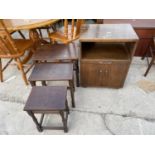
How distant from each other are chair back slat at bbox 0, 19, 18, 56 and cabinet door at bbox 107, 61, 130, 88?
1170 mm

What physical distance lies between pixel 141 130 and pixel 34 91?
116 cm

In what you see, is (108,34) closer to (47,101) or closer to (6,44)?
(47,101)

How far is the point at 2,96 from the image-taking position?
174 cm

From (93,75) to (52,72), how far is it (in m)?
0.52

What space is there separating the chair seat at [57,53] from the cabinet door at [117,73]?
0.43m

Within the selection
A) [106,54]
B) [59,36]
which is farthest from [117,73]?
[59,36]

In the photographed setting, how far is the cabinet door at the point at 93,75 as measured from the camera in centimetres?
149

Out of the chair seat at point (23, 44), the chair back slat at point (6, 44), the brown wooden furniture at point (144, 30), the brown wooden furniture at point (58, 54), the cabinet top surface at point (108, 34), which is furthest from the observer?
the brown wooden furniture at point (144, 30)

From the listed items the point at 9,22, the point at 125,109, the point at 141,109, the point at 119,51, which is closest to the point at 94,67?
the point at 119,51

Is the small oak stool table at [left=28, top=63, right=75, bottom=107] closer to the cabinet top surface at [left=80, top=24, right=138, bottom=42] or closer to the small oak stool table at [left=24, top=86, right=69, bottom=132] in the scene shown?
the small oak stool table at [left=24, top=86, right=69, bottom=132]

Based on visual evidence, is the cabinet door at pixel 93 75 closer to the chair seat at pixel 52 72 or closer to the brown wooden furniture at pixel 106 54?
the brown wooden furniture at pixel 106 54

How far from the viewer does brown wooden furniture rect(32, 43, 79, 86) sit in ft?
4.86

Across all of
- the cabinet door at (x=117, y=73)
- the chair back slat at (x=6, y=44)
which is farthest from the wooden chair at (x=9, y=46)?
the cabinet door at (x=117, y=73)

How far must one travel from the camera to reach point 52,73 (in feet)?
4.38
